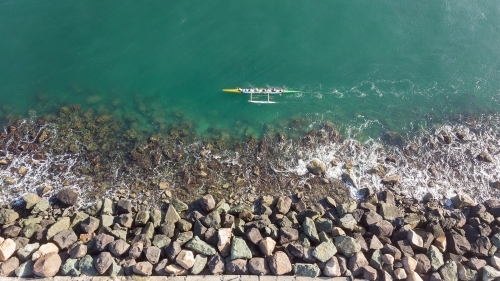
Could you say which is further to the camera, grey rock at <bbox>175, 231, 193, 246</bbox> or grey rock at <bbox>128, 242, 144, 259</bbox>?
grey rock at <bbox>175, 231, 193, 246</bbox>

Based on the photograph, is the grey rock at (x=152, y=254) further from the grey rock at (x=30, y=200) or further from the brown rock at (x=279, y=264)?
the grey rock at (x=30, y=200)

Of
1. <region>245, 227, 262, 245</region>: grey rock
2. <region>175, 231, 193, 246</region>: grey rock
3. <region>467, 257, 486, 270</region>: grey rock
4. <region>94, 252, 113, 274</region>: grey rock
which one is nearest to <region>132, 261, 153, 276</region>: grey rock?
<region>94, 252, 113, 274</region>: grey rock

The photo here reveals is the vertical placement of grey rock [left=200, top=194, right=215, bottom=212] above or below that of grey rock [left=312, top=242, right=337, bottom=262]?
above

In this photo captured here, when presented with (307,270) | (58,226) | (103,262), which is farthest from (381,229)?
(58,226)

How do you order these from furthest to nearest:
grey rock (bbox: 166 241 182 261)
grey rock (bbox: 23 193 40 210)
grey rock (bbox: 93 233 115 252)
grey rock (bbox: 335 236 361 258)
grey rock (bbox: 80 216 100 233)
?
grey rock (bbox: 23 193 40 210) → grey rock (bbox: 80 216 100 233) → grey rock (bbox: 93 233 115 252) → grey rock (bbox: 335 236 361 258) → grey rock (bbox: 166 241 182 261)

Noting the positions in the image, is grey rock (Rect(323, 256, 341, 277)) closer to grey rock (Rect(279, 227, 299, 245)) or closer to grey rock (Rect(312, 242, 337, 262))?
grey rock (Rect(312, 242, 337, 262))

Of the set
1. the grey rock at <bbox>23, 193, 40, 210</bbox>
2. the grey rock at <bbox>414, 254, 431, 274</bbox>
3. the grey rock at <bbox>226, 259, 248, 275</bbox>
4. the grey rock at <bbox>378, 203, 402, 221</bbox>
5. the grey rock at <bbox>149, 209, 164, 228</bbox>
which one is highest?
the grey rock at <bbox>23, 193, 40, 210</bbox>

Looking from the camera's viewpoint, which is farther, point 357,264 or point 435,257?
point 435,257

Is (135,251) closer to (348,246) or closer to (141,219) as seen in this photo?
(141,219)
